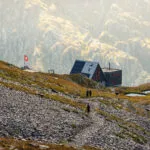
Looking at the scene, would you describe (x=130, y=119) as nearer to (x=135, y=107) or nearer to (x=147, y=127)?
(x=147, y=127)

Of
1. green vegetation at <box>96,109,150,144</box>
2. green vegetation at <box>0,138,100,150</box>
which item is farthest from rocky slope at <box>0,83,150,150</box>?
green vegetation at <box>0,138,100,150</box>

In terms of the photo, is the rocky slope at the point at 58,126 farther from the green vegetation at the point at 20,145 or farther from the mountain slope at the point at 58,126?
the green vegetation at the point at 20,145

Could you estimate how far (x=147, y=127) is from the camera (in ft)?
228

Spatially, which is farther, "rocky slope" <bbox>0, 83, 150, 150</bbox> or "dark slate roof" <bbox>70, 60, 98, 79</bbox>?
"dark slate roof" <bbox>70, 60, 98, 79</bbox>

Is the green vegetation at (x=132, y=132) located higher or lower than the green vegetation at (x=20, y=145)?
lower

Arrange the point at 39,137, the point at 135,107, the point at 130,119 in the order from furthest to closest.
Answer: the point at 135,107, the point at 130,119, the point at 39,137

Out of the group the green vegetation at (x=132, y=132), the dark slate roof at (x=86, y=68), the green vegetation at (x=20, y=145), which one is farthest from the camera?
the dark slate roof at (x=86, y=68)

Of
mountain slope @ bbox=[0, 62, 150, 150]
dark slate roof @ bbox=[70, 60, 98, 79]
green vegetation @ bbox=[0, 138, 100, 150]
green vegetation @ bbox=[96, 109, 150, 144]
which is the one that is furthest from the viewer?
dark slate roof @ bbox=[70, 60, 98, 79]

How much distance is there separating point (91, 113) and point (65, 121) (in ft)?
58.9

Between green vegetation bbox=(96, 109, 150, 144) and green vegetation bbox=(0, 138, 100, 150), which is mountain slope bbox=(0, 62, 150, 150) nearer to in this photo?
green vegetation bbox=(96, 109, 150, 144)

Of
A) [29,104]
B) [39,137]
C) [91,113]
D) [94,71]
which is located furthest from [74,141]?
[94,71]

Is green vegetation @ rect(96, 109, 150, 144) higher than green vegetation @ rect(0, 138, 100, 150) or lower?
lower

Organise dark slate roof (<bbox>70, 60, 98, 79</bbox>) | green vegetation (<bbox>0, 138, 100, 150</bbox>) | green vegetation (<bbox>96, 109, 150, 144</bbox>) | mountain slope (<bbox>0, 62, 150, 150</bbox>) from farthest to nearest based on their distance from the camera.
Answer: dark slate roof (<bbox>70, 60, 98, 79</bbox>), green vegetation (<bbox>96, 109, 150, 144</bbox>), mountain slope (<bbox>0, 62, 150, 150</bbox>), green vegetation (<bbox>0, 138, 100, 150</bbox>)

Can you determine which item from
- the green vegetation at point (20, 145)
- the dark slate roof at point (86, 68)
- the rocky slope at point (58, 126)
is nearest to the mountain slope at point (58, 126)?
the rocky slope at point (58, 126)
